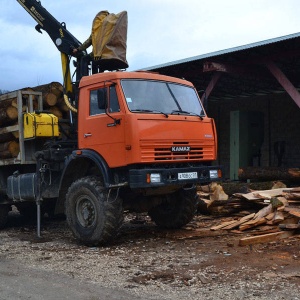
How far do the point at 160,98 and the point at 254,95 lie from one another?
45.4 feet

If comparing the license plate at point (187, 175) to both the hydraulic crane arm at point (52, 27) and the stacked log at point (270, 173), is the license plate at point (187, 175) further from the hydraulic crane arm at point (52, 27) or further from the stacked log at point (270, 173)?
the stacked log at point (270, 173)

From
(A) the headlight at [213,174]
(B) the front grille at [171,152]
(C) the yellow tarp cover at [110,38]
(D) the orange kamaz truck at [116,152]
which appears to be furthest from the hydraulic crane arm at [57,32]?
(A) the headlight at [213,174]

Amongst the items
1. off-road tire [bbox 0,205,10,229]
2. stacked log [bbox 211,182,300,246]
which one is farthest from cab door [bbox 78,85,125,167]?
off-road tire [bbox 0,205,10,229]

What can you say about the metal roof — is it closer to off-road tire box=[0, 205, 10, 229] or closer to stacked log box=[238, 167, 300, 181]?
stacked log box=[238, 167, 300, 181]

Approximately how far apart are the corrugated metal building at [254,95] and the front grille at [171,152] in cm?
514

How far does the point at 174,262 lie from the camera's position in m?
7.14

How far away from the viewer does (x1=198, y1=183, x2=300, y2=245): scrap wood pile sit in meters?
8.48

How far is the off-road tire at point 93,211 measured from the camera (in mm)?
8211

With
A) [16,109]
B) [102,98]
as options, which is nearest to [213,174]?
[102,98]

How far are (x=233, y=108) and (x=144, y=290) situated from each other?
17673 millimetres

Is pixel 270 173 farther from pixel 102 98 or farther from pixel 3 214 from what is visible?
→ pixel 3 214

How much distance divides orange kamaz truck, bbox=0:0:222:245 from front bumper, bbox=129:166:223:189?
2 cm

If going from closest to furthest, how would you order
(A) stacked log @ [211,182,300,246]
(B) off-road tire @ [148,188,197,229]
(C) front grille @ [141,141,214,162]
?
1. (C) front grille @ [141,141,214,162]
2. (A) stacked log @ [211,182,300,246]
3. (B) off-road tire @ [148,188,197,229]

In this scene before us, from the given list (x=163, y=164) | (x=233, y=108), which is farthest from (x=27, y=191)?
(x=233, y=108)
